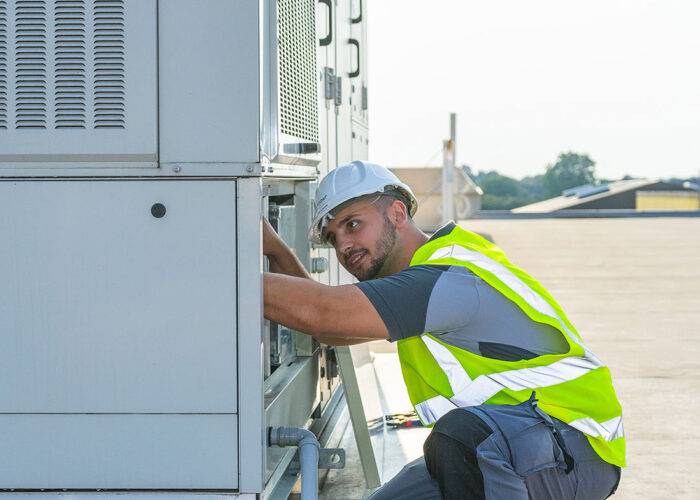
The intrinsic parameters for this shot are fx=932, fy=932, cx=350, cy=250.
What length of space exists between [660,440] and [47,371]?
12.3ft

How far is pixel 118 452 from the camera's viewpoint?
7.98 ft

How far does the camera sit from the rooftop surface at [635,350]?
4.47 m

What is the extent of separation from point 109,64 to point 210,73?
256mm

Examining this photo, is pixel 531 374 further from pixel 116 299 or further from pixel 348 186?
pixel 116 299

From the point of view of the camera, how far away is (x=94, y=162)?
2.39 metres

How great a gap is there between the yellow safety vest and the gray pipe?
0.43 m

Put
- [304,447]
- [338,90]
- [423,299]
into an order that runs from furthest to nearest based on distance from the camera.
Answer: [338,90]
[304,447]
[423,299]

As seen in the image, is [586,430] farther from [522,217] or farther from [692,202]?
[692,202]

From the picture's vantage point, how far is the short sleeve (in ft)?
8.05

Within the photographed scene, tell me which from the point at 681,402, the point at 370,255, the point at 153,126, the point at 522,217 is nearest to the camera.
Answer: the point at 153,126

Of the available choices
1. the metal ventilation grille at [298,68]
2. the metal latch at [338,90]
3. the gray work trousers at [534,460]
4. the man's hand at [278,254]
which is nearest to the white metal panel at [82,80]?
the metal ventilation grille at [298,68]

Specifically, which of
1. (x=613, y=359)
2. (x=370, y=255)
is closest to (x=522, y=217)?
(x=613, y=359)

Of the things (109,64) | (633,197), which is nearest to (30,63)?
(109,64)

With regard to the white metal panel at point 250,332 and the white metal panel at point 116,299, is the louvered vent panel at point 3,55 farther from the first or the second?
the white metal panel at point 250,332
